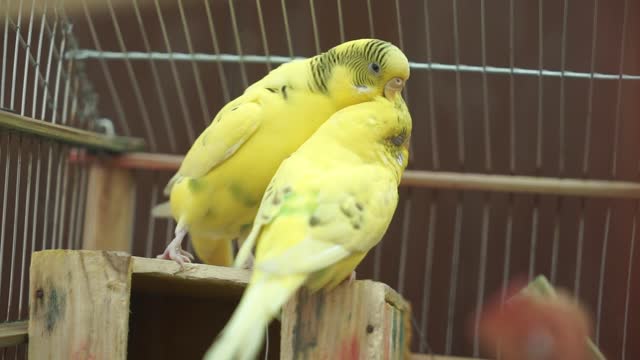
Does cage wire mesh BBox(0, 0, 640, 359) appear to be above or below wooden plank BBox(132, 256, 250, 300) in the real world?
above

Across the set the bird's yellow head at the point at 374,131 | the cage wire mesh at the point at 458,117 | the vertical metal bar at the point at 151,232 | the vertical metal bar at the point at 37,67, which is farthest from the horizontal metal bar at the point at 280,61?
the bird's yellow head at the point at 374,131

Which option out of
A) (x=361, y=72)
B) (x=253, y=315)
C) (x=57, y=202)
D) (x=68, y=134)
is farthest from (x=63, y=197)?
(x=253, y=315)

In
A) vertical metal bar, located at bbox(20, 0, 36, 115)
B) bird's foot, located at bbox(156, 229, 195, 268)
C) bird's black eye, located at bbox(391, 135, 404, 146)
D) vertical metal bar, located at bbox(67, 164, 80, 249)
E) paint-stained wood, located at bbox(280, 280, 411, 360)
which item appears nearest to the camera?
paint-stained wood, located at bbox(280, 280, 411, 360)

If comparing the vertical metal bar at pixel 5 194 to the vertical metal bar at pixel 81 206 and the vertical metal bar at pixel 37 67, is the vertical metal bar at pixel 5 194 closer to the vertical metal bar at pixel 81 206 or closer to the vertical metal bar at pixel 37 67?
the vertical metal bar at pixel 37 67

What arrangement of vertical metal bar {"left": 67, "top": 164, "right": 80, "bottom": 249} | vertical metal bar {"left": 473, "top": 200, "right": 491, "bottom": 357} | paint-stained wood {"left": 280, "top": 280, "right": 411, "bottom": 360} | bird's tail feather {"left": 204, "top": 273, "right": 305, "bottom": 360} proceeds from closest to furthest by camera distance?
bird's tail feather {"left": 204, "top": 273, "right": 305, "bottom": 360} < paint-stained wood {"left": 280, "top": 280, "right": 411, "bottom": 360} < vertical metal bar {"left": 67, "top": 164, "right": 80, "bottom": 249} < vertical metal bar {"left": 473, "top": 200, "right": 491, "bottom": 357}

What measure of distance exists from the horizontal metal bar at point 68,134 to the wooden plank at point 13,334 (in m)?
0.26

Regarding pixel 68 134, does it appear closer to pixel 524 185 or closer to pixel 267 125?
pixel 267 125

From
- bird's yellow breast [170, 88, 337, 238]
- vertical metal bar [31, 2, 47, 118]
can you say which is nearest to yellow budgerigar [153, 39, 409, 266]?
bird's yellow breast [170, 88, 337, 238]

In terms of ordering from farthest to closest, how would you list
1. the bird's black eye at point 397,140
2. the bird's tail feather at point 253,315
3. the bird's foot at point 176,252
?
the bird's foot at point 176,252, the bird's black eye at point 397,140, the bird's tail feather at point 253,315

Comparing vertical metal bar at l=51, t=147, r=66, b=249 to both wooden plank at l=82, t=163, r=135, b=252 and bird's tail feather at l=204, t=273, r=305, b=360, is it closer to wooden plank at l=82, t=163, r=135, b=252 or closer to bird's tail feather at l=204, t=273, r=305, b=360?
wooden plank at l=82, t=163, r=135, b=252

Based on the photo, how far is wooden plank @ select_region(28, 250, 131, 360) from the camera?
100 cm

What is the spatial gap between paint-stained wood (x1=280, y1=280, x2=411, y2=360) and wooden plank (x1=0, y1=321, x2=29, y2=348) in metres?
0.34

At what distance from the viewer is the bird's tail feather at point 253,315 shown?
0.82m

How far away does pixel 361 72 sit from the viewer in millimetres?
1143
